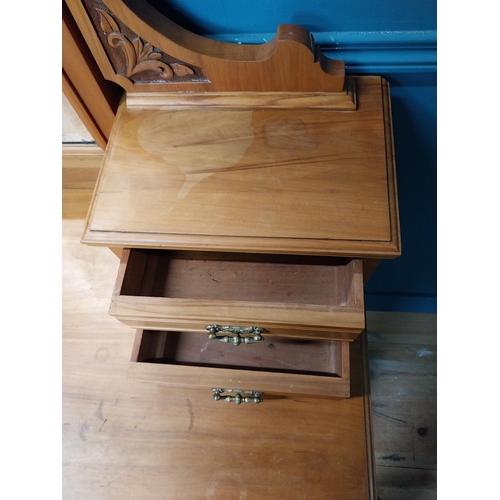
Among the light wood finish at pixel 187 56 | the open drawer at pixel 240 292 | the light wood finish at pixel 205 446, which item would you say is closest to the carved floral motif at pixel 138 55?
the light wood finish at pixel 187 56

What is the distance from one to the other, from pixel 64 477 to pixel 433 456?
791 millimetres

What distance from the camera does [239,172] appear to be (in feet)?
1.81

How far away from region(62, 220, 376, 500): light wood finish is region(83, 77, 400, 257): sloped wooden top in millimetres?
361

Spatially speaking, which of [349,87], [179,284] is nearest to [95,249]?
[179,284]

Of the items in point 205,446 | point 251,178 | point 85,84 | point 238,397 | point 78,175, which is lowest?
point 205,446

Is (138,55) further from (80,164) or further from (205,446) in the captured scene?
(205,446)

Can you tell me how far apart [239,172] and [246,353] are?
0.34 meters

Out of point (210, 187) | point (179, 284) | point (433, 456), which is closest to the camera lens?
point (210, 187)

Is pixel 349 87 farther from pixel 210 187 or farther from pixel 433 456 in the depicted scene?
pixel 433 456

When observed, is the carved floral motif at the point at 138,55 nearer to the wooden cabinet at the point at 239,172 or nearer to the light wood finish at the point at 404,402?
the wooden cabinet at the point at 239,172

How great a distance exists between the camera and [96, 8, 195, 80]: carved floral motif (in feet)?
1.75

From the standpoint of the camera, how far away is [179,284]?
708 millimetres

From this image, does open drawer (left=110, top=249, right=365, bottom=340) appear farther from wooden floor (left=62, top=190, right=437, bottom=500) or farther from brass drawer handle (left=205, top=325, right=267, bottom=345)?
wooden floor (left=62, top=190, right=437, bottom=500)

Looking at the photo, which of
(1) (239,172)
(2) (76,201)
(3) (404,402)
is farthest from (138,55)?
(3) (404,402)
